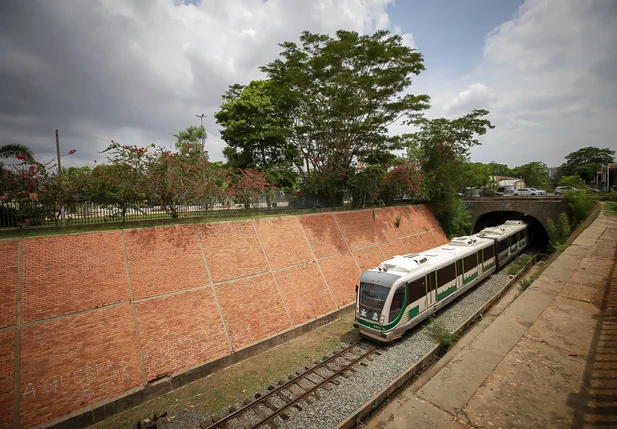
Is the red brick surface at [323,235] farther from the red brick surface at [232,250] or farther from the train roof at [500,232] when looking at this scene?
the train roof at [500,232]

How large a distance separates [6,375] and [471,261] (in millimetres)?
17748

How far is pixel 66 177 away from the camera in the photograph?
11.5m

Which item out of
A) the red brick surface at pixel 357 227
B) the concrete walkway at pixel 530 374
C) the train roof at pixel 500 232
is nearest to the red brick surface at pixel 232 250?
the red brick surface at pixel 357 227

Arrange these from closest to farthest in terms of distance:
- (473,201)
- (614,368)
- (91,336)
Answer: (614,368)
(91,336)
(473,201)

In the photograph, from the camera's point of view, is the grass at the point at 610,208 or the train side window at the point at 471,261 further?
the grass at the point at 610,208

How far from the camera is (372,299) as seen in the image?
10055 mm

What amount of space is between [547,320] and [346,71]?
631 inches

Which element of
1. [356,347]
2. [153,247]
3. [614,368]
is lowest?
[356,347]

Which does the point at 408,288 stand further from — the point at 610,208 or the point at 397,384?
the point at 610,208

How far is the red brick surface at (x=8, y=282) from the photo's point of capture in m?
7.45

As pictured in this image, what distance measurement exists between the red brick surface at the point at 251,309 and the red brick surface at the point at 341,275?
3.30 m

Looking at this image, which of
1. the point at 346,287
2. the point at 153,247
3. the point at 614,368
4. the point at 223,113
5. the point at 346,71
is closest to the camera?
the point at 614,368

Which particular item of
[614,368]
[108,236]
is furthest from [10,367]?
[614,368]

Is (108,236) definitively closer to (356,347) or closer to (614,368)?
(356,347)
